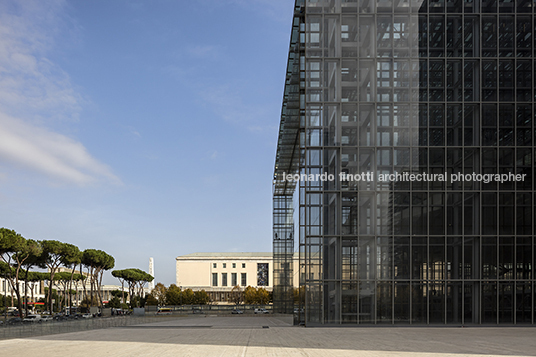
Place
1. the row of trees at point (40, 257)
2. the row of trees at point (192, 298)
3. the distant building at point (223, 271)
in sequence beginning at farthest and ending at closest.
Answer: the distant building at point (223, 271) < the row of trees at point (192, 298) < the row of trees at point (40, 257)

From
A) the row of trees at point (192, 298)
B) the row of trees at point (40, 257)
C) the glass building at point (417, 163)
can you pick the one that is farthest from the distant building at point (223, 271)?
the glass building at point (417, 163)

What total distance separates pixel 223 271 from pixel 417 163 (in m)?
130

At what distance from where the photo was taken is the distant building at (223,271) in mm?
156000

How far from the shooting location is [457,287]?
106 ft

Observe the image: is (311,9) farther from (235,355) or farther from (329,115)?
(235,355)

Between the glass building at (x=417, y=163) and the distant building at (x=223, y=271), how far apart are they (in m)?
123

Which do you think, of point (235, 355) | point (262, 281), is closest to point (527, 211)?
point (235, 355)

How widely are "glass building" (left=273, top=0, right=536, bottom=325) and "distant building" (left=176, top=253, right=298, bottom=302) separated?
405 feet

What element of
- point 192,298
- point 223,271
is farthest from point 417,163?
point 223,271

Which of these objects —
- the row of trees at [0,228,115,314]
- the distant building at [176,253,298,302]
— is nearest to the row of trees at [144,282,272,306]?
the row of trees at [0,228,115,314]

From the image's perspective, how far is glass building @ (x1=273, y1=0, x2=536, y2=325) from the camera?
3231 cm

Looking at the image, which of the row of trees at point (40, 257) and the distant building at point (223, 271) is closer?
the row of trees at point (40, 257)

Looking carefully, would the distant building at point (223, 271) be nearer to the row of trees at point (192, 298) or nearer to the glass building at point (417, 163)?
the row of trees at point (192, 298)

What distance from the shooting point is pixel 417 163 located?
3347 centimetres
